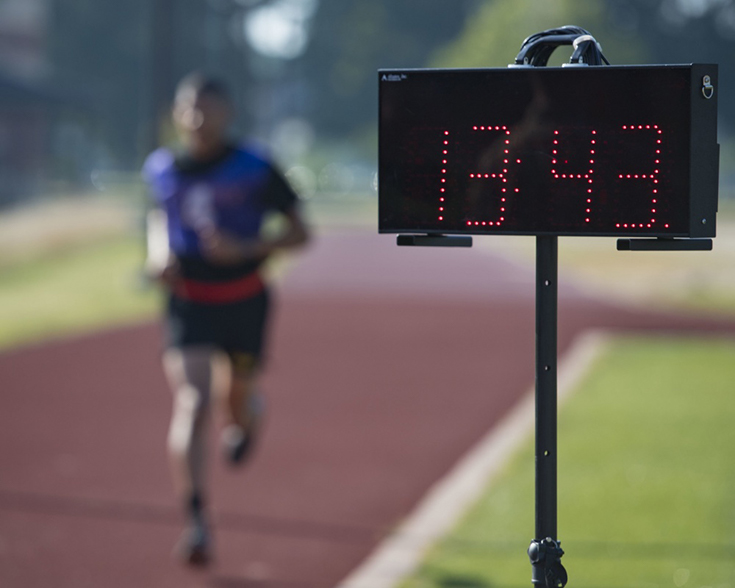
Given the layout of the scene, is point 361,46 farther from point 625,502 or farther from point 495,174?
point 495,174

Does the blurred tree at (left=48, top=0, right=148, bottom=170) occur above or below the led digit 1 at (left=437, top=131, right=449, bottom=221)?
above

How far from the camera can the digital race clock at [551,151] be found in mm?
2893

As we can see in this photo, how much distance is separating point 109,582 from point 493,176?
10.5 ft

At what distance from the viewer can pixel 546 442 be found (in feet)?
10.0

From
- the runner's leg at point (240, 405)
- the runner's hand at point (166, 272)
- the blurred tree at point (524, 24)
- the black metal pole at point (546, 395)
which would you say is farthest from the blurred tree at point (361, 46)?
the black metal pole at point (546, 395)

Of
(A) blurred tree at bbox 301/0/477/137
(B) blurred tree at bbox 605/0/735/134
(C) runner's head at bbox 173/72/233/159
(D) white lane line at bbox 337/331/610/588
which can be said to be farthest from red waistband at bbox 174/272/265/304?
(A) blurred tree at bbox 301/0/477/137

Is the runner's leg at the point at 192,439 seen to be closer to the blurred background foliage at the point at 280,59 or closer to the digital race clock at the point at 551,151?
the digital race clock at the point at 551,151

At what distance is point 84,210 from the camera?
3475 cm

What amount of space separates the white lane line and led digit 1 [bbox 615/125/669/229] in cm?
271

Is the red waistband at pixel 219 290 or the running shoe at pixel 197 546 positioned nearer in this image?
the running shoe at pixel 197 546

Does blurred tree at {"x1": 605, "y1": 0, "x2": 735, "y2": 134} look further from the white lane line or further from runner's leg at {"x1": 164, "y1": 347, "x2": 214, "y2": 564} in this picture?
runner's leg at {"x1": 164, "y1": 347, "x2": 214, "y2": 564}

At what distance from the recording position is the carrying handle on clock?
309cm

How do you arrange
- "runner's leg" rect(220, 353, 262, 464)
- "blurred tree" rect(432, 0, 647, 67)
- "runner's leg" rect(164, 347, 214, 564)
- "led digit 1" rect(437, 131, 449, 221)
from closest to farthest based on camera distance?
"led digit 1" rect(437, 131, 449, 221) < "runner's leg" rect(164, 347, 214, 564) < "runner's leg" rect(220, 353, 262, 464) < "blurred tree" rect(432, 0, 647, 67)

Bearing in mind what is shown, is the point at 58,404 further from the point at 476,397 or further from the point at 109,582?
the point at 109,582
